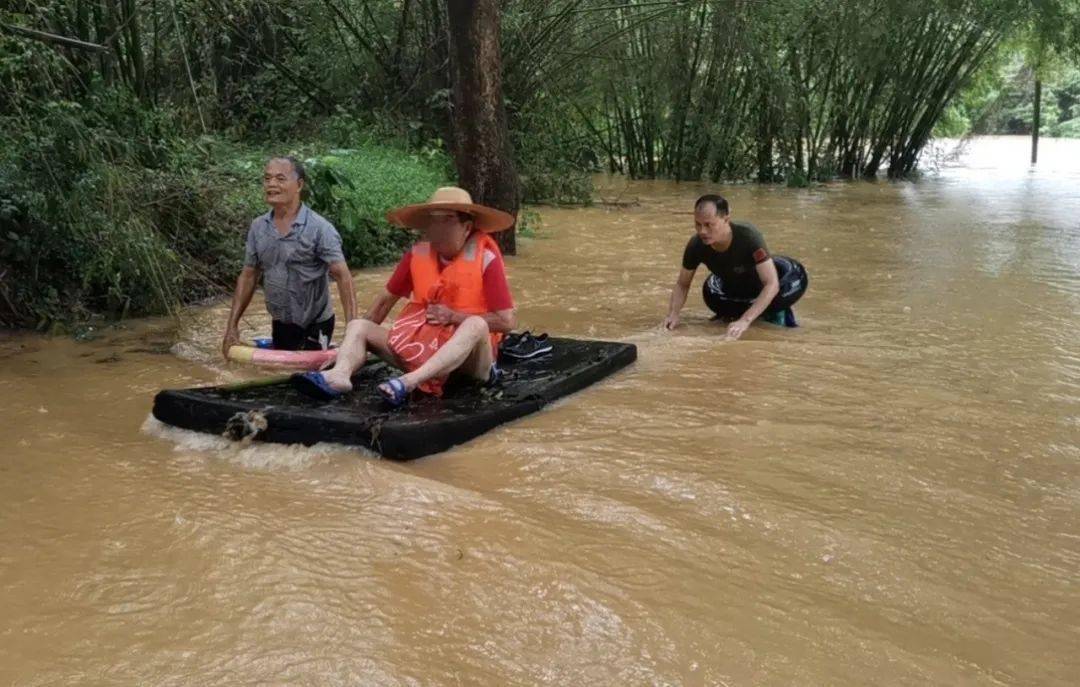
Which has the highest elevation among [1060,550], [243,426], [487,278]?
[487,278]

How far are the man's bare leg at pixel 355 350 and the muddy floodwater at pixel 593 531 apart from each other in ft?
1.67

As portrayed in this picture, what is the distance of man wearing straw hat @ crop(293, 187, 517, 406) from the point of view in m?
4.69

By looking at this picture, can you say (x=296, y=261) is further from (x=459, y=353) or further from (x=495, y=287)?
(x=459, y=353)

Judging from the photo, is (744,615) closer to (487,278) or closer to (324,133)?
(487,278)

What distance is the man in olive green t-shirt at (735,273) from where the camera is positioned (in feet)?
21.3

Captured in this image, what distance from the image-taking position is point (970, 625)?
9.39 ft

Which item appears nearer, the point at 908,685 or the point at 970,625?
the point at 908,685

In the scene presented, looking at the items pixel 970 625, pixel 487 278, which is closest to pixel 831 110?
pixel 487 278

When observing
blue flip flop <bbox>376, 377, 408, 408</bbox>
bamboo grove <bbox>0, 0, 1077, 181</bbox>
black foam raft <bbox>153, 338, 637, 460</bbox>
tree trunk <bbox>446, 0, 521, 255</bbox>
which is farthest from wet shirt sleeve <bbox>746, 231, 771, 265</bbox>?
bamboo grove <bbox>0, 0, 1077, 181</bbox>

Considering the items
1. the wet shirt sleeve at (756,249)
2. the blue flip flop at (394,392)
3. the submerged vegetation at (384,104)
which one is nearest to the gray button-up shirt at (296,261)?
the submerged vegetation at (384,104)

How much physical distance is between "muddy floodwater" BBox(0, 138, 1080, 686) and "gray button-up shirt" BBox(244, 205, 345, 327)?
485mm

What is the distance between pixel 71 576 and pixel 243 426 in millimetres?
1137

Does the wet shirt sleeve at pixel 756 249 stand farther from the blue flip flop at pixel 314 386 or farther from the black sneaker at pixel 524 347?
the blue flip flop at pixel 314 386

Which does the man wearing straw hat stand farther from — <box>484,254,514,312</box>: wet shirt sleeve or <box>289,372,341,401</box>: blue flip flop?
<box>289,372,341,401</box>: blue flip flop
